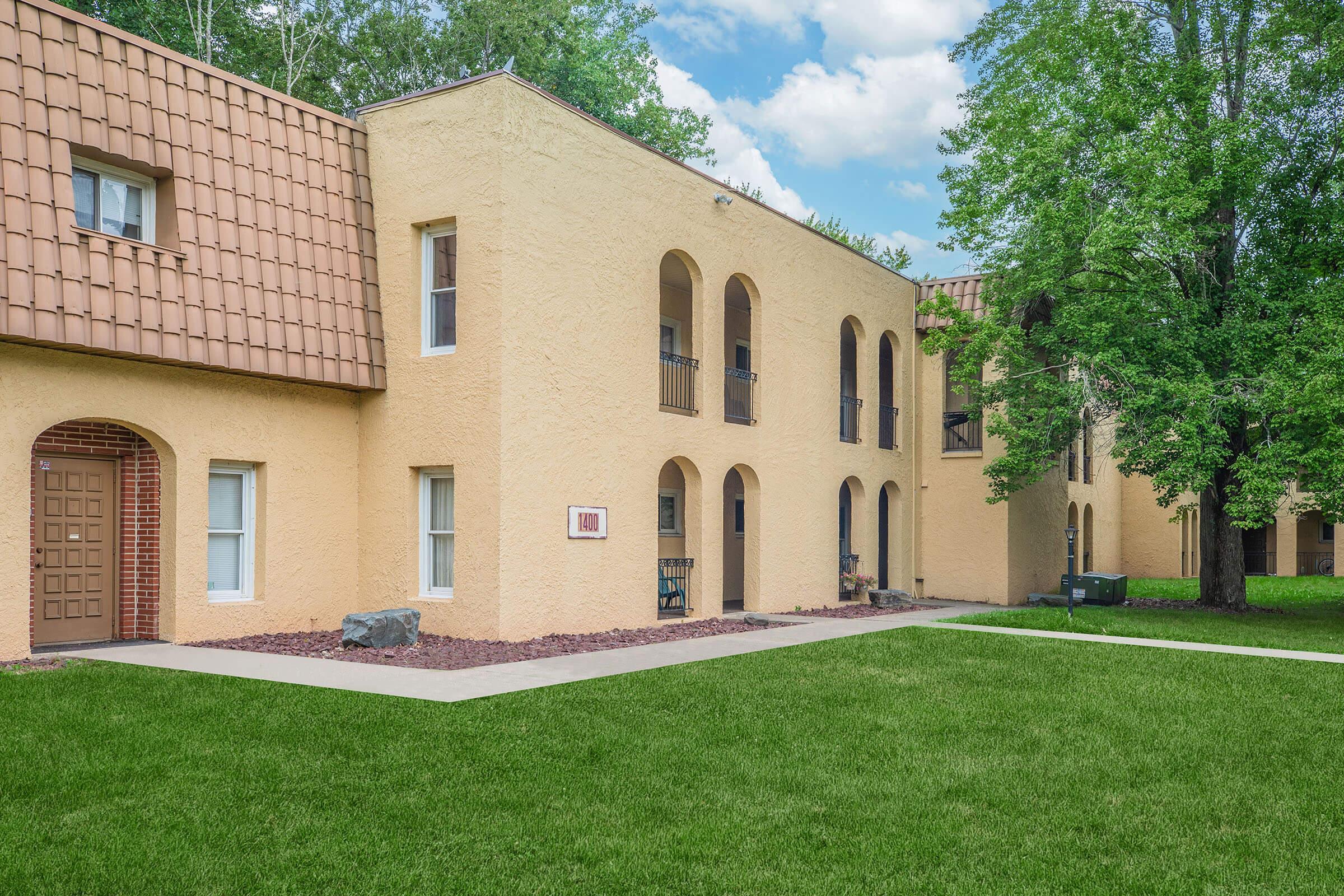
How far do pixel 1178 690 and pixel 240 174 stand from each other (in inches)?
444

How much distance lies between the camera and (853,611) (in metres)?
17.4

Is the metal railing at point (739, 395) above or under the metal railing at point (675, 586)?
above

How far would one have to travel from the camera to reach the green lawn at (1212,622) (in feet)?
44.9

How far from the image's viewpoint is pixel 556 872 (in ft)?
15.3

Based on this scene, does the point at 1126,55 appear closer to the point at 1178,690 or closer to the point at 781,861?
the point at 1178,690

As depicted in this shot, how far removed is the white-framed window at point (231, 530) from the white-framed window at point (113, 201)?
2777mm

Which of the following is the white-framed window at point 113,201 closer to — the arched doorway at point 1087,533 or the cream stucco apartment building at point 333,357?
the cream stucco apartment building at point 333,357

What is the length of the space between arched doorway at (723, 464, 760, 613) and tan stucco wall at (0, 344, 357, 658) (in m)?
6.14

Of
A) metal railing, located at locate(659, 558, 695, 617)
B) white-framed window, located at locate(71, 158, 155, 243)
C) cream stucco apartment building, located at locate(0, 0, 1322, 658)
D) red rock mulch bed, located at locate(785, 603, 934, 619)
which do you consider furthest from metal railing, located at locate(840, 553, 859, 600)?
white-framed window, located at locate(71, 158, 155, 243)

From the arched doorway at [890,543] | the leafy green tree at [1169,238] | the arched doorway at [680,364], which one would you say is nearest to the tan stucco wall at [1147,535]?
the leafy green tree at [1169,238]

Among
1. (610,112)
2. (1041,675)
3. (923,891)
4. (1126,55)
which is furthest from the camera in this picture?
(610,112)

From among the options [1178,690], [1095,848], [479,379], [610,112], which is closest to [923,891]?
[1095,848]

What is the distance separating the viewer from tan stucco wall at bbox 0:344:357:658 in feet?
33.0

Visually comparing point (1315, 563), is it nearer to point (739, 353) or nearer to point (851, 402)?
point (851, 402)
